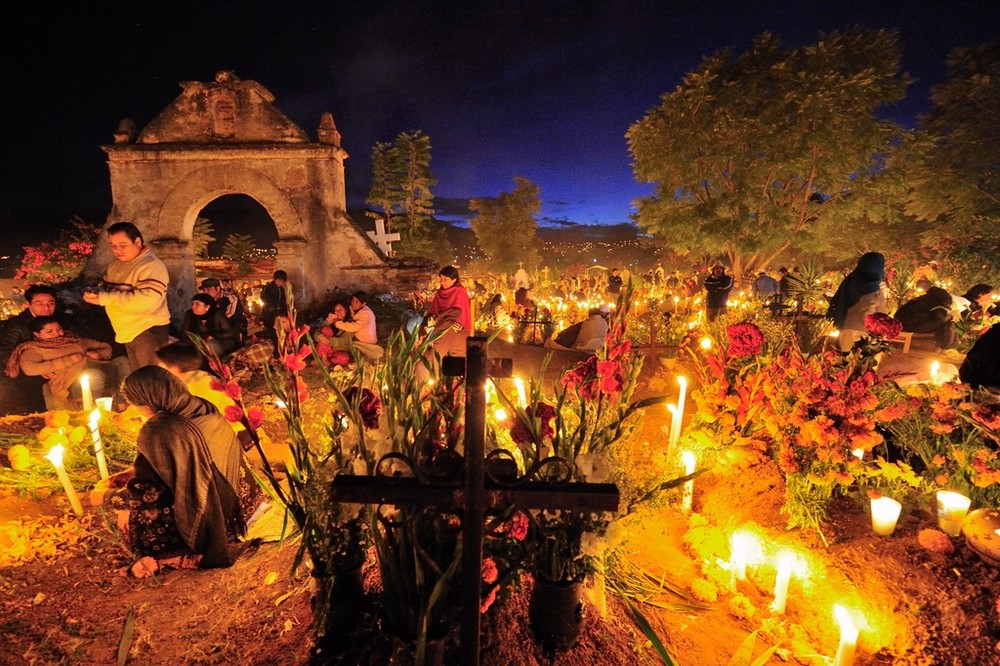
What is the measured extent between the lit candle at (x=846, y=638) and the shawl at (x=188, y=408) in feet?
11.6

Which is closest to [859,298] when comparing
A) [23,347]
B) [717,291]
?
[717,291]

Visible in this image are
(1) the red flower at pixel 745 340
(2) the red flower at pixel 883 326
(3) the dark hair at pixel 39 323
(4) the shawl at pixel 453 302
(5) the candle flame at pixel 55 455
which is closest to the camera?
(5) the candle flame at pixel 55 455

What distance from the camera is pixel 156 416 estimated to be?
297cm

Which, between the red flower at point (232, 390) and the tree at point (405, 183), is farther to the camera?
the tree at point (405, 183)

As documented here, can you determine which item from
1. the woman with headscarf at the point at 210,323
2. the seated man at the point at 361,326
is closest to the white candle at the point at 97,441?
the woman with headscarf at the point at 210,323

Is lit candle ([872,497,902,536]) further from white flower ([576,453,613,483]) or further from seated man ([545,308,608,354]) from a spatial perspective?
seated man ([545,308,608,354])

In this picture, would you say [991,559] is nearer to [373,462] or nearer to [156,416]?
[373,462]

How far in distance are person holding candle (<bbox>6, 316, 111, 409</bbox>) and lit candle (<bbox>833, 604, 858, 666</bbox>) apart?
6.81 meters

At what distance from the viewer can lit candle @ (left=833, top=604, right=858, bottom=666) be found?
7.91ft

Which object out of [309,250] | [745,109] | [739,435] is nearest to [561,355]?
[739,435]

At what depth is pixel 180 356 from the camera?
335 cm

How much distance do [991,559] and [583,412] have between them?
2.74 meters

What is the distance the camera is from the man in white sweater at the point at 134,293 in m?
4.67

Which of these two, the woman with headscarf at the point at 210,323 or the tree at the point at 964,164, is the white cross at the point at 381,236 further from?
the tree at the point at 964,164
